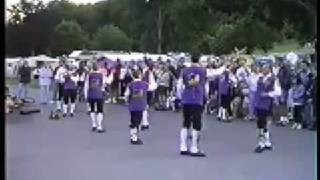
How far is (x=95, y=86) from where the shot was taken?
14.6 m

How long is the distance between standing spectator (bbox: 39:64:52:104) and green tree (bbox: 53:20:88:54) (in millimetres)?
14299

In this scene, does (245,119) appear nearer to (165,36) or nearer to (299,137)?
(299,137)

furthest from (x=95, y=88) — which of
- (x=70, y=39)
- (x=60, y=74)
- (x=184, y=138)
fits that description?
(x=70, y=39)

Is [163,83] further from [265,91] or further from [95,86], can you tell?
[265,91]

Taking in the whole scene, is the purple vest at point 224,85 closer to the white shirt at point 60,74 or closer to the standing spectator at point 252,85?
the standing spectator at point 252,85

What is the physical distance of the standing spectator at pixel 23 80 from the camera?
23.9 metres

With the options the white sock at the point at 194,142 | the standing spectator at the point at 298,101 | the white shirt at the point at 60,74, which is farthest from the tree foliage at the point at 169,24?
the white sock at the point at 194,142

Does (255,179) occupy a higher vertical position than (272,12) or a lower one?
lower

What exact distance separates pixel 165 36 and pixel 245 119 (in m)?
35.2

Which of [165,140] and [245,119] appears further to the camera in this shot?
[245,119]

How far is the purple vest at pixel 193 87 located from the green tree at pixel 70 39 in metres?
28.0
